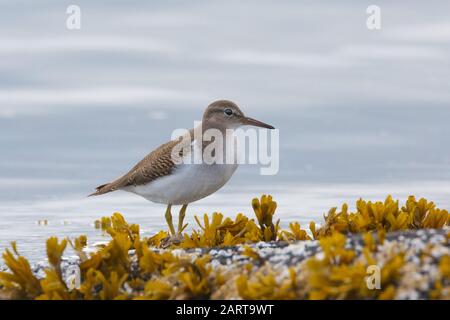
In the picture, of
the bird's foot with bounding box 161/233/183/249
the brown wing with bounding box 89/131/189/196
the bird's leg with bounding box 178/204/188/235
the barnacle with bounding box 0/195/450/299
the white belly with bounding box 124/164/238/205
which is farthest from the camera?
the bird's leg with bounding box 178/204/188/235

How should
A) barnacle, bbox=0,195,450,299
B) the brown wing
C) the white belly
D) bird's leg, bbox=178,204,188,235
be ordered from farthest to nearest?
bird's leg, bbox=178,204,188,235 < the brown wing < the white belly < barnacle, bbox=0,195,450,299

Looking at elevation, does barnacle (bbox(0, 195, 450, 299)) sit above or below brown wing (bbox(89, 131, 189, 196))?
below

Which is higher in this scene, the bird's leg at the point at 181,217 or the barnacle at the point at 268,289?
the bird's leg at the point at 181,217

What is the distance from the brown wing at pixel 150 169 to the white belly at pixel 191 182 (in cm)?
12

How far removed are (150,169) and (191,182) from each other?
0.97 meters

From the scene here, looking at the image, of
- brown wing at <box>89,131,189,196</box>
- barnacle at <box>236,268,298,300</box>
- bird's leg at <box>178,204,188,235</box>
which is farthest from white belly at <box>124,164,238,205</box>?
barnacle at <box>236,268,298,300</box>

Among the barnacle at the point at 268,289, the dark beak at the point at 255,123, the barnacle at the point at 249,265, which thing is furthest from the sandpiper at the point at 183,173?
the barnacle at the point at 268,289

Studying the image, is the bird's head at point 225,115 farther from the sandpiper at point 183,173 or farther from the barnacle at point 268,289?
the barnacle at point 268,289

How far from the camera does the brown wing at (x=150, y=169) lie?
10.6 meters

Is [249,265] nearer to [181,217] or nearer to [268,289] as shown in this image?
[268,289]

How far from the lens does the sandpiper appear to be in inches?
402

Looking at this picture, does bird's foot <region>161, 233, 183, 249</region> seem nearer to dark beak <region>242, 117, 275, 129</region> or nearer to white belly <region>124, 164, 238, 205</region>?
white belly <region>124, 164, 238, 205</region>
